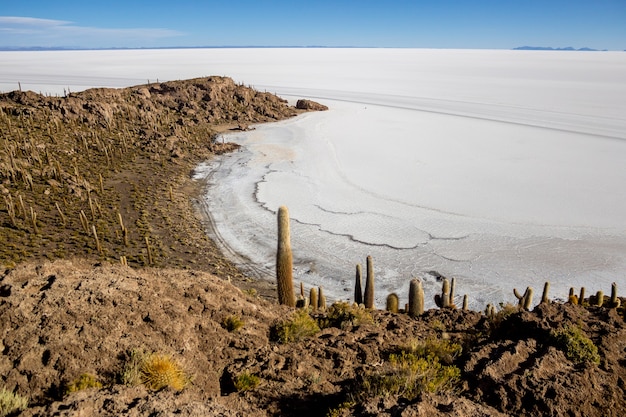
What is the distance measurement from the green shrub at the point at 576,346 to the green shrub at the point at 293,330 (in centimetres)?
400

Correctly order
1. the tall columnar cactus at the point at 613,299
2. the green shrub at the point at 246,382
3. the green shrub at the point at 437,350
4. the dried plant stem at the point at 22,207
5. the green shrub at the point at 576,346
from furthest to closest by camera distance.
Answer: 1. the dried plant stem at the point at 22,207
2. the tall columnar cactus at the point at 613,299
3. the green shrub at the point at 437,350
4. the green shrub at the point at 576,346
5. the green shrub at the point at 246,382

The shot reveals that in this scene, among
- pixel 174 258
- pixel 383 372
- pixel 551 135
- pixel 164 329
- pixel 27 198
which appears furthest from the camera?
pixel 551 135

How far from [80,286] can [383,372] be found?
16.3 feet

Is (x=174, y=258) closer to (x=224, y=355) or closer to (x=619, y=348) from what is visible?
(x=224, y=355)

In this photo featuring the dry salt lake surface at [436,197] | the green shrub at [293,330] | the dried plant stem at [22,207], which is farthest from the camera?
the dried plant stem at [22,207]

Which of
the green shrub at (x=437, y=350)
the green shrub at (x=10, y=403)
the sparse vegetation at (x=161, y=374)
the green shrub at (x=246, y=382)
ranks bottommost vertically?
the green shrub at (x=437, y=350)

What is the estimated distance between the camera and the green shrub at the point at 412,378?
5.27 metres

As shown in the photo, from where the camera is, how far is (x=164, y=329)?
22.0 feet

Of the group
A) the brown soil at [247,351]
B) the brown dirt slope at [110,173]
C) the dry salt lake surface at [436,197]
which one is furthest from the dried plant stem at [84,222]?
the brown soil at [247,351]

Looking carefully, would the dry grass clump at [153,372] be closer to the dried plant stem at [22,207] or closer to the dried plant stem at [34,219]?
the dried plant stem at [34,219]

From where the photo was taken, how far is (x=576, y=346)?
21.4 feet

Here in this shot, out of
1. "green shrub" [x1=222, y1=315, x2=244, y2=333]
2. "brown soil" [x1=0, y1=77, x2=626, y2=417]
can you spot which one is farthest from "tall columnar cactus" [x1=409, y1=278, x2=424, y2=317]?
"green shrub" [x1=222, y1=315, x2=244, y2=333]

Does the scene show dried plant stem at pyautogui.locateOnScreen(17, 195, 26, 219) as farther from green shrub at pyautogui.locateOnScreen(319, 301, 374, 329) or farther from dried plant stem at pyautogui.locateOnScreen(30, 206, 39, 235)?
green shrub at pyautogui.locateOnScreen(319, 301, 374, 329)

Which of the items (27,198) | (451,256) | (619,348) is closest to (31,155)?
(27,198)
